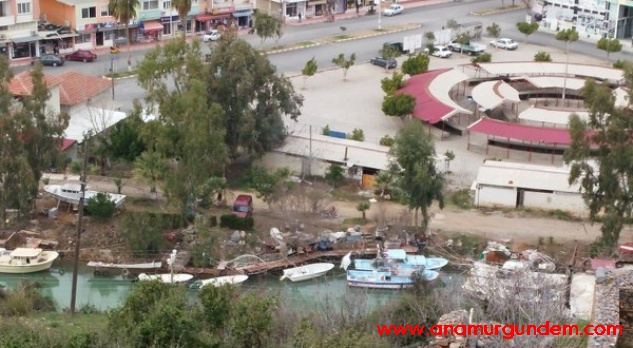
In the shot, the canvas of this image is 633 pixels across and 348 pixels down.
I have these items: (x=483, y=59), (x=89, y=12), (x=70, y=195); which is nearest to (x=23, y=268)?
(x=70, y=195)

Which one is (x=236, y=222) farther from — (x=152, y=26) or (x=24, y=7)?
(x=152, y=26)

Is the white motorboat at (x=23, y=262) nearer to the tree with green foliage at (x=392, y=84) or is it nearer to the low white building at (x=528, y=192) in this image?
the low white building at (x=528, y=192)

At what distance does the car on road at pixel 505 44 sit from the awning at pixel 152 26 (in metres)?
18.9

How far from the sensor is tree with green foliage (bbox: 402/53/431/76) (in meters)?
55.8

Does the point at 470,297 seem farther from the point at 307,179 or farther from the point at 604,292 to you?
the point at 307,179

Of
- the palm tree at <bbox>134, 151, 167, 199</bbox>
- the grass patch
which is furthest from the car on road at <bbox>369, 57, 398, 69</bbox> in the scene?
the palm tree at <bbox>134, 151, 167, 199</bbox>

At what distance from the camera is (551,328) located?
21297 mm

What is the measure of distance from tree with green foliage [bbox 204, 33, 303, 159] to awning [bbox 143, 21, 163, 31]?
2006 centimetres

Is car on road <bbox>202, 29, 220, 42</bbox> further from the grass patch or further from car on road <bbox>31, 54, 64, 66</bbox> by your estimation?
car on road <bbox>31, 54, 64, 66</bbox>

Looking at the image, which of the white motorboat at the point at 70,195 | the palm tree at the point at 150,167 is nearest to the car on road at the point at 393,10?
the palm tree at the point at 150,167

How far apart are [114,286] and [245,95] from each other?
9687 millimetres

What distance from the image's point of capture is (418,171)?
37344 millimetres

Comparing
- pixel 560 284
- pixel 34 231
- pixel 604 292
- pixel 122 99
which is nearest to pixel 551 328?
pixel 604 292

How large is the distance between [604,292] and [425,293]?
10849 millimetres
